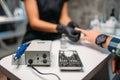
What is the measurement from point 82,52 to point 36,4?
1.98 feet

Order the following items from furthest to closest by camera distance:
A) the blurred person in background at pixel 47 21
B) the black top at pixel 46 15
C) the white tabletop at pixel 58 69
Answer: the black top at pixel 46 15
the blurred person in background at pixel 47 21
the white tabletop at pixel 58 69

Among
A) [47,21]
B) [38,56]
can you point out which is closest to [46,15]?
[47,21]

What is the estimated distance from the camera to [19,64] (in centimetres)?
87

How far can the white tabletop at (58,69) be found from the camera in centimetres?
76

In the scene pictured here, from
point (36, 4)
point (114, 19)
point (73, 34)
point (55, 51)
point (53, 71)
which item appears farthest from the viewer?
point (114, 19)

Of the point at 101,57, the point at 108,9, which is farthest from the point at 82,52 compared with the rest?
the point at 108,9

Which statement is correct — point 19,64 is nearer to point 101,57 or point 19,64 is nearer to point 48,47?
point 48,47

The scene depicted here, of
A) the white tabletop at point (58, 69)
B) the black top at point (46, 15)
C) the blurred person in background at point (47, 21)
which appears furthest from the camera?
the black top at point (46, 15)

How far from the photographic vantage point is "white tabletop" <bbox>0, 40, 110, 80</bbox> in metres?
0.76

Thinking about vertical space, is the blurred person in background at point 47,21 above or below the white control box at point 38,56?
above

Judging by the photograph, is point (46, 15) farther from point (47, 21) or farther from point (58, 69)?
point (58, 69)

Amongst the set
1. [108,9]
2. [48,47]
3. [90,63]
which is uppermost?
[108,9]

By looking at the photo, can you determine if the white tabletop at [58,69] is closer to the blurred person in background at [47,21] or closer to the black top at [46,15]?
the blurred person in background at [47,21]

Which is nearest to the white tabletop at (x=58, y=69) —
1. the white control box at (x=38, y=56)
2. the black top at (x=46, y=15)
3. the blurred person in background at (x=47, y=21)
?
the white control box at (x=38, y=56)
